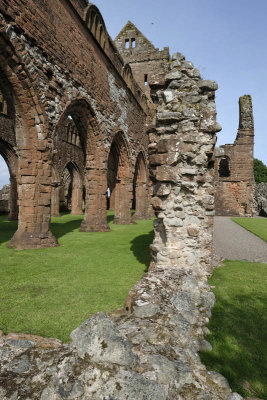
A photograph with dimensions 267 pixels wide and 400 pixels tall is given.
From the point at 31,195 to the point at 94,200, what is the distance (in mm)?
3513

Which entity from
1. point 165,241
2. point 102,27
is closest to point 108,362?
point 165,241

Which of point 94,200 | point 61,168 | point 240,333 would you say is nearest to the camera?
point 240,333

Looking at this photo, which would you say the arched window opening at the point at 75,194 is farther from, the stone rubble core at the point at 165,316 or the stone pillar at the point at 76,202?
the stone rubble core at the point at 165,316

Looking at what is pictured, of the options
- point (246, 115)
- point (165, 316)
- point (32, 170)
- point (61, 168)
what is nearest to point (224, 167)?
point (246, 115)

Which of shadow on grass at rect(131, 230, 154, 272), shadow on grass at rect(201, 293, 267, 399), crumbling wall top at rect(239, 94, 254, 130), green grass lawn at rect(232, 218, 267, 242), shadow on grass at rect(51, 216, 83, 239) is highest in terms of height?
crumbling wall top at rect(239, 94, 254, 130)

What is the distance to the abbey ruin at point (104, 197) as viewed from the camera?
Answer: 1.65 metres

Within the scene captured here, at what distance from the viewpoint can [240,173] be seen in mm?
22562

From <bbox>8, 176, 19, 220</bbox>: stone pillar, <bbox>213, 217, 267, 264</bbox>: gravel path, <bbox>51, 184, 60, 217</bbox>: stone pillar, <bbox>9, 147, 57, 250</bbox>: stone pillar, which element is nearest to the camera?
<bbox>213, 217, 267, 264</bbox>: gravel path

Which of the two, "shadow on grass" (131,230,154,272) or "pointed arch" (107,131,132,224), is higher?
"pointed arch" (107,131,132,224)

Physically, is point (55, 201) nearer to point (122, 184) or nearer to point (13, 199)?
point (13, 199)

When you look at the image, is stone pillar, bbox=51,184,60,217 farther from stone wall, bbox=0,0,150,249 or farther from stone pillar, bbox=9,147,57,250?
stone pillar, bbox=9,147,57,250

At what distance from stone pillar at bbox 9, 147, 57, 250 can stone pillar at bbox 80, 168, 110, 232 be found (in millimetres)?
3270

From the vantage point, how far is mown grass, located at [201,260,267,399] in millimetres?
2109

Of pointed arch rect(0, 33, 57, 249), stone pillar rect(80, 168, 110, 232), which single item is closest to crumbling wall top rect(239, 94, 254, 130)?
stone pillar rect(80, 168, 110, 232)
